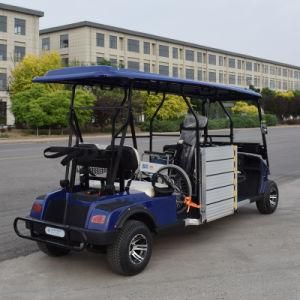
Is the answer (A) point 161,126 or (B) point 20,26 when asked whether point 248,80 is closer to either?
(B) point 20,26

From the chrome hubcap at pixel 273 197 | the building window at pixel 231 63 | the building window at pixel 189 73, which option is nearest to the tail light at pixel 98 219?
the chrome hubcap at pixel 273 197

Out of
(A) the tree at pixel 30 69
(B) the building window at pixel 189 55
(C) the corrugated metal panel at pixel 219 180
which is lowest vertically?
(C) the corrugated metal panel at pixel 219 180

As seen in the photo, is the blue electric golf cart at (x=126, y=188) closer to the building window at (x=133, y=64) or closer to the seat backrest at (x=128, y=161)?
the seat backrest at (x=128, y=161)

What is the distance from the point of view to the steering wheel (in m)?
6.34

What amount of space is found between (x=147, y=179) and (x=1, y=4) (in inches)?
2677

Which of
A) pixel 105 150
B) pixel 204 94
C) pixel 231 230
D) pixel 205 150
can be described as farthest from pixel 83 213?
pixel 204 94

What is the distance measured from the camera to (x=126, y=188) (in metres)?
6.15

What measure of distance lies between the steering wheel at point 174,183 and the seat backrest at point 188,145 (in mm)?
305

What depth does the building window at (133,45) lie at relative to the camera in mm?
90250

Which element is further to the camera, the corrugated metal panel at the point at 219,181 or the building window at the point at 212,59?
the building window at the point at 212,59

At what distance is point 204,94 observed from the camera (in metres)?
8.29

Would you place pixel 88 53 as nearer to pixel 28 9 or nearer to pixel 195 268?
pixel 28 9

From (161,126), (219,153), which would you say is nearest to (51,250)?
(219,153)

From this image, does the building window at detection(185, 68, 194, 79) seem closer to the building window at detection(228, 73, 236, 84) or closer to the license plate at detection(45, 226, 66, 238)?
the building window at detection(228, 73, 236, 84)
